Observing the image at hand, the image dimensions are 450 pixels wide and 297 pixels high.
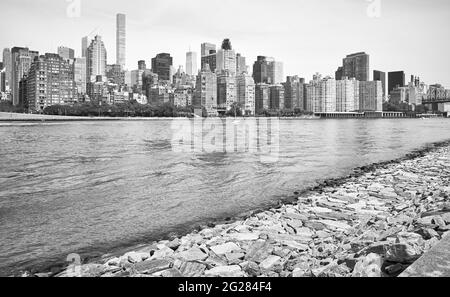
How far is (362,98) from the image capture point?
19825 cm

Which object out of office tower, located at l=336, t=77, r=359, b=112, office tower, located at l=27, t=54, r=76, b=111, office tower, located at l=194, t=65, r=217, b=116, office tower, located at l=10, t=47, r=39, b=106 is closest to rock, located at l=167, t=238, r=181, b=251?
office tower, located at l=10, t=47, r=39, b=106

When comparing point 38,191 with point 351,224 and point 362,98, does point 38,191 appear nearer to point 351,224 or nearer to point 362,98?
point 351,224

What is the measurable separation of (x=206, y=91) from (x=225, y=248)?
6710 inches

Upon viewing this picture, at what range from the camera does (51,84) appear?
116 meters

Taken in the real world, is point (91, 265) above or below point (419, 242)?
below

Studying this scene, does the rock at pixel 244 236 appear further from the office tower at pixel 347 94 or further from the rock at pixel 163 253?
the office tower at pixel 347 94

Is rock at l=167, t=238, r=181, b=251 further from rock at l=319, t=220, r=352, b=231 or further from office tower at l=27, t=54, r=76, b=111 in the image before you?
office tower at l=27, t=54, r=76, b=111

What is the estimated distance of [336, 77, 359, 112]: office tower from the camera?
193000mm

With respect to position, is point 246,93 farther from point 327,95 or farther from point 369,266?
point 369,266

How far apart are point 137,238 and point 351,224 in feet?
10.2

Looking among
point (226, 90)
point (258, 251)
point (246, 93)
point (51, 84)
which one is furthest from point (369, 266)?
point (246, 93)

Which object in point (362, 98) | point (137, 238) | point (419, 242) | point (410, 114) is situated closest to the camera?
point (419, 242)

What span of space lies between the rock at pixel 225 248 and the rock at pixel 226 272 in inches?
19.1
